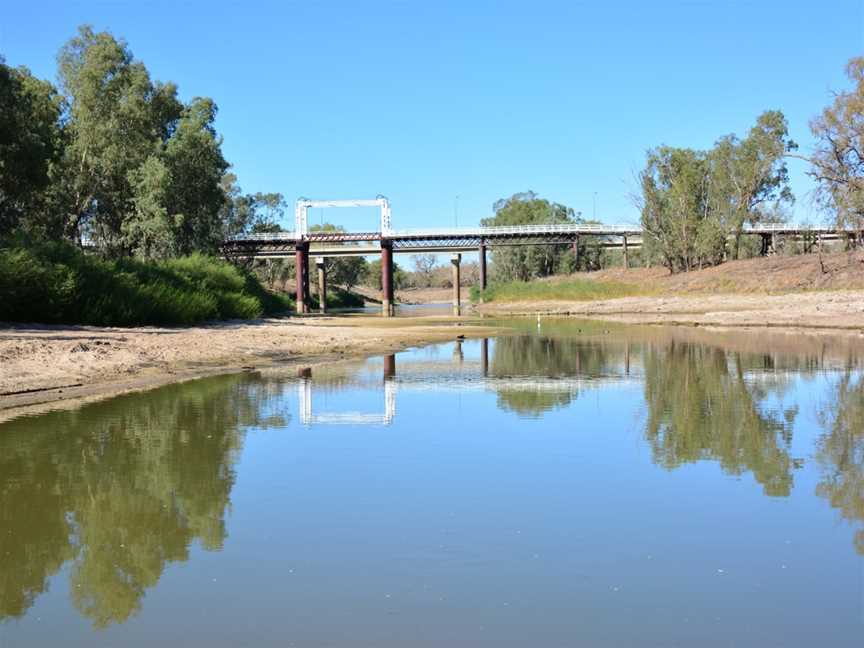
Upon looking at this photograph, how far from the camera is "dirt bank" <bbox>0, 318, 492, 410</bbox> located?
17703mm

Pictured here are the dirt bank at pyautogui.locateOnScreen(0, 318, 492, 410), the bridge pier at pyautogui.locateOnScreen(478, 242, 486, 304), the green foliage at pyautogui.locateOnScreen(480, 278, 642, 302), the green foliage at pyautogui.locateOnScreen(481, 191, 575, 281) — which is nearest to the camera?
the dirt bank at pyautogui.locateOnScreen(0, 318, 492, 410)

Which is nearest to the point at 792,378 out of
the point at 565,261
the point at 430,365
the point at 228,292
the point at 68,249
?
the point at 430,365

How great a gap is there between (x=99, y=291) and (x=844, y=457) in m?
27.6

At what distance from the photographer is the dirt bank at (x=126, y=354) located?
1770 cm

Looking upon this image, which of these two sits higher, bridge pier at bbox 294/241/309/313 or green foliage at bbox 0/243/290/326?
bridge pier at bbox 294/241/309/313

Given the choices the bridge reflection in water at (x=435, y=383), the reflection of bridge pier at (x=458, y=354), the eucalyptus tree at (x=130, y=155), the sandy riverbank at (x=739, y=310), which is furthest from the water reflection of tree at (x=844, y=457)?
the eucalyptus tree at (x=130, y=155)

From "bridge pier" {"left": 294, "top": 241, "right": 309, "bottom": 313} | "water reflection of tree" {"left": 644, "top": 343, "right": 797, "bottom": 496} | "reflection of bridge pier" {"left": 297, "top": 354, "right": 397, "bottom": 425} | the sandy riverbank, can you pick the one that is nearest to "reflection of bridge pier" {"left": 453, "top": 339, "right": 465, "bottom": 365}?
"water reflection of tree" {"left": 644, "top": 343, "right": 797, "bottom": 496}

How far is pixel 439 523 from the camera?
7.71 m

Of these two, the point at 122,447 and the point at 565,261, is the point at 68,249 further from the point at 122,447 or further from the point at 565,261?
the point at 565,261

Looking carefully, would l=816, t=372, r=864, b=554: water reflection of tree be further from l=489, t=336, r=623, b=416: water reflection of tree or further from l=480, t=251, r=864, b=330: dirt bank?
l=480, t=251, r=864, b=330: dirt bank

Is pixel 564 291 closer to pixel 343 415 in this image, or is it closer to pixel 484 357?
pixel 484 357

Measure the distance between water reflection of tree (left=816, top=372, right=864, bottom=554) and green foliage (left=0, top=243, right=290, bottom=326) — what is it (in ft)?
77.7

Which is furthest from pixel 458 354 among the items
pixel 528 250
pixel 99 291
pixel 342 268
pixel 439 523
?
pixel 342 268

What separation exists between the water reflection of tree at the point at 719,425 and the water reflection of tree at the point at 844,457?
1.40ft
